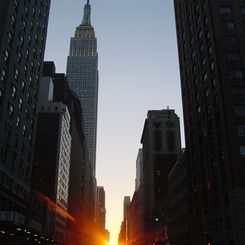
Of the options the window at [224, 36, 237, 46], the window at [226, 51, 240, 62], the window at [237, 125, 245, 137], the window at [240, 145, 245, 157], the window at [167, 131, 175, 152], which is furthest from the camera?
the window at [167, 131, 175, 152]

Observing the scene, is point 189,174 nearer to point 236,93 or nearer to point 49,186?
point 236,93

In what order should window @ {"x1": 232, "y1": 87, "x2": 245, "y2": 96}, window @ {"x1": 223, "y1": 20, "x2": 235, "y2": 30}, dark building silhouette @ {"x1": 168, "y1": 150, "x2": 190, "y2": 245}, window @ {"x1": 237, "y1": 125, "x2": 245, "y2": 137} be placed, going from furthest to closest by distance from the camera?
dark building silhouette @ {"x1": 168, "y1": 150, "x2": 190, "y2": 245}, window @ {"x1": 223, "y1": 20, "x2": 235, "y2": 30}, window @ {"x1": 232, "y1": 87, "x2": 245, "y2": 96}, window @ {"x1": 237, "y1": 125, "x2": 245, "y2": 137}

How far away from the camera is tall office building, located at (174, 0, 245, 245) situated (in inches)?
2430

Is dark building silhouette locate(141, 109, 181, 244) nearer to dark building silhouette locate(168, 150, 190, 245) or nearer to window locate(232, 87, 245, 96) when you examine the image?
dark building silhouette locate(168, 150, 190, 245)

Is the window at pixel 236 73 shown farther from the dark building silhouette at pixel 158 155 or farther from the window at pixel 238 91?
the dark building silhouette at pixel 158 155

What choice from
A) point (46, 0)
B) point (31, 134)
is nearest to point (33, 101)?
point (31, 134)

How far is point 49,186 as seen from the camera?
349ft

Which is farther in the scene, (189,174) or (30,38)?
(189,174)

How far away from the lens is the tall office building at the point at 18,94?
5766cm

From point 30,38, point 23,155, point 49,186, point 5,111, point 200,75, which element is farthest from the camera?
point 49,186

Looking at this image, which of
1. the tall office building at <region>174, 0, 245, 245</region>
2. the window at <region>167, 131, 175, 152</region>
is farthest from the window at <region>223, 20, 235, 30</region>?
the window at <region>167, 131, 175, 152</region>

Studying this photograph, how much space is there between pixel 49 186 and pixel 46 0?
51.8m

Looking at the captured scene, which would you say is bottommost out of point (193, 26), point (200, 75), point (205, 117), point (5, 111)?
point (5, 111)

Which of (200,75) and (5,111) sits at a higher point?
(200,75)
